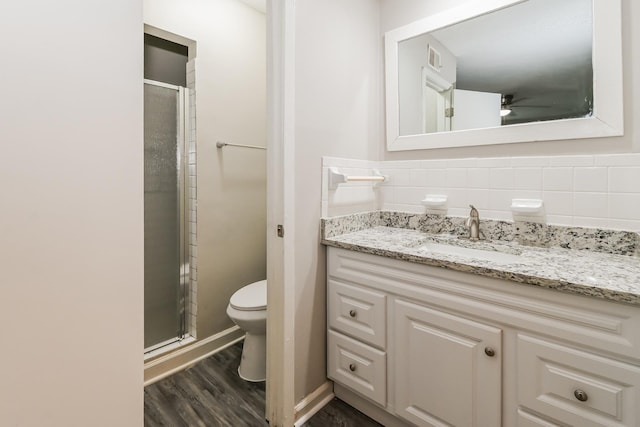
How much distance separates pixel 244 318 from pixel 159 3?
1.90 meters

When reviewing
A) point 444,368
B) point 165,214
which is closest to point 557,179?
point 444,368

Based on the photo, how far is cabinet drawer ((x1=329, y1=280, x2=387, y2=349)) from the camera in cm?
134

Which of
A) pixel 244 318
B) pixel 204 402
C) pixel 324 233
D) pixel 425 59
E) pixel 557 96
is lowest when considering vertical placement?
pixel 204 402

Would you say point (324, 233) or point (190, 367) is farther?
point (190, 367)

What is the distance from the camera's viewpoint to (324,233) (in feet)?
4.99

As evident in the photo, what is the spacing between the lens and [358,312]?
4.63 feet

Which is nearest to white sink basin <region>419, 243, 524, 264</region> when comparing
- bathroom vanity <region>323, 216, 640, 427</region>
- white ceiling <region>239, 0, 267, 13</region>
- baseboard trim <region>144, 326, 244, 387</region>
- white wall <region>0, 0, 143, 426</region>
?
bathroom vanity <region>323, 216, 640, 427</region>

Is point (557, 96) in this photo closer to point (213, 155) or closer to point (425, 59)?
point (425, 59)

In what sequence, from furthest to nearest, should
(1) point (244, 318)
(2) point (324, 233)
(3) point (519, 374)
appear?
(1) point (244, 318) < (2) point (324, 233) < (3) point (519, 374)

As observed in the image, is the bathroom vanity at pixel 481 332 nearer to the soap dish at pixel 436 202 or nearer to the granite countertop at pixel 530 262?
the granite countertop at pixel 530 262

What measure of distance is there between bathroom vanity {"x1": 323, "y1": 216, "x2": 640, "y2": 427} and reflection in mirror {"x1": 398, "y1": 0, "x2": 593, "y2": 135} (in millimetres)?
636

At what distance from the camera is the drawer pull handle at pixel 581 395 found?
2.90 feet

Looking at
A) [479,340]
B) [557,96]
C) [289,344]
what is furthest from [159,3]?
[479,340]

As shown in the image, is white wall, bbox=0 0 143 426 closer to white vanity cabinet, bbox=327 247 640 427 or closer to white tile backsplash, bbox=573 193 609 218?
white vanity cabinet, bbox=327 247 640 427
